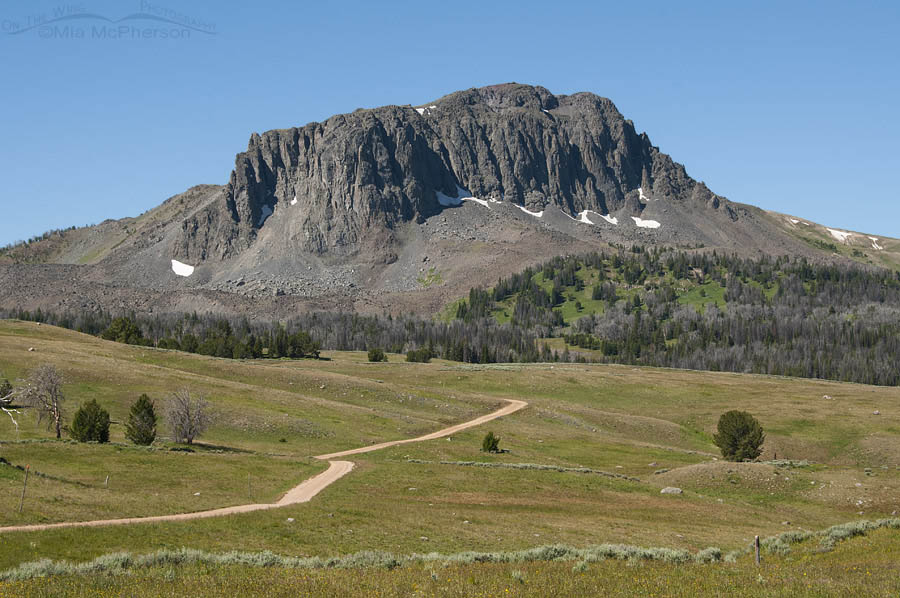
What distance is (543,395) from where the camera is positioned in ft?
413

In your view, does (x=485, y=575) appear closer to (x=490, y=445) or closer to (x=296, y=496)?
(x=296, y=496)

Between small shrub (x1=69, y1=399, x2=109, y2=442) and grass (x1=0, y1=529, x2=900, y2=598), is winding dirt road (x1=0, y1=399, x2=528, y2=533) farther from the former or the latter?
small shrub (x1=69, y1=399, x2=109, y2=442)

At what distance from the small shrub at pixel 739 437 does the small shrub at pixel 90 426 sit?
198 feet

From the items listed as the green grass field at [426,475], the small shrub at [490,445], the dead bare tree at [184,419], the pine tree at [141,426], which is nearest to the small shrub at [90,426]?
the pine tree at [141,426]

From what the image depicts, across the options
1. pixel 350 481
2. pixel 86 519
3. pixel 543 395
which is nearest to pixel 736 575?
pixel 86 519

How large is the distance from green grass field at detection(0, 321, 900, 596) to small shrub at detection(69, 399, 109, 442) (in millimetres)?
4827

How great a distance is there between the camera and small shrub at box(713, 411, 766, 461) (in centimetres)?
7781

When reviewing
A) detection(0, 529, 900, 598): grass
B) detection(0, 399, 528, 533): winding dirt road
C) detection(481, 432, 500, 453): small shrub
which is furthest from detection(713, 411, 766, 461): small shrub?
detection(0, 529, 900, 598): grass

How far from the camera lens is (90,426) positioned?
59344mm

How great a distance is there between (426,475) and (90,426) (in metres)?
27.4

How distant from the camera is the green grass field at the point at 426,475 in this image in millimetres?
30156

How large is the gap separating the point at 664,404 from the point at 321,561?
103917mm

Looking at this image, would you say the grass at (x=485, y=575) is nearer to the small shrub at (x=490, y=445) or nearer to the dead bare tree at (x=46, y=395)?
the small shrub at (x=490, y=445)

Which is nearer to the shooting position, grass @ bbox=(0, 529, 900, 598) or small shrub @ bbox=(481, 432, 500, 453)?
grass @ bbox=(0, 529, 900, 598)
